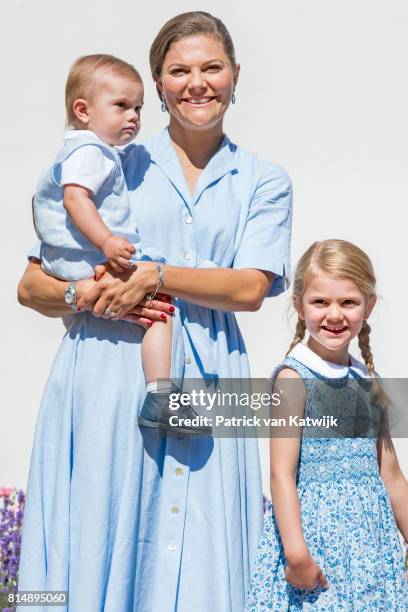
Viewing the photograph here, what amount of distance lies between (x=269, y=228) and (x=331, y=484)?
74 centimetres

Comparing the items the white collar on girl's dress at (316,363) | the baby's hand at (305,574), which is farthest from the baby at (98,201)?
the baby's hand at (305,574)

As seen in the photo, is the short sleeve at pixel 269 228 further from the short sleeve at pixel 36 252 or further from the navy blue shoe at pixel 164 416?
the short sleeve at pixel 36 252

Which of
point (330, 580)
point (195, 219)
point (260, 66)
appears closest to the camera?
point (330, 580)

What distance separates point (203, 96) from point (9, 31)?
2.84m

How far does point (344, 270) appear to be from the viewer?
3805 millimetres

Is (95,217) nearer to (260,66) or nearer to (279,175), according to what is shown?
(279,175)

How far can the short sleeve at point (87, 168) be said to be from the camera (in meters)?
3.81

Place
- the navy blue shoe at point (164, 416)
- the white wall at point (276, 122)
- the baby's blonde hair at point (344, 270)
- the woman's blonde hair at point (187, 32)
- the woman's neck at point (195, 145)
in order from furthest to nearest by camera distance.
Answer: the white wall at point (276, 122), the woman's neck at point (195, 145), the woman's blonde hair at point (187, 32), the baby's blonde hair at point (344, 270), the navy blue shoe at point (164, 416)

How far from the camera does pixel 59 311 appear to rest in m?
3.93

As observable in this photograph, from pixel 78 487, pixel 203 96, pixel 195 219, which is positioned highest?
pixel 203 96

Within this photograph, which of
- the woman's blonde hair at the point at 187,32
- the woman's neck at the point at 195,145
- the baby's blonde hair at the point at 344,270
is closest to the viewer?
the baby's blonde hair at the point at 344,270

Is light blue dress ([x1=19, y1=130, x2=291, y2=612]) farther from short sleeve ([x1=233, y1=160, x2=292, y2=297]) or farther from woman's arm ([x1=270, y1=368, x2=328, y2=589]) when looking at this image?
woman's arm ([x1=270, y1=368, x2=328, y2=589])

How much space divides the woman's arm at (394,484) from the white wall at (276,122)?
2.29m

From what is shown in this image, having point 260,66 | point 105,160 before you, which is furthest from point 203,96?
point 260,66
